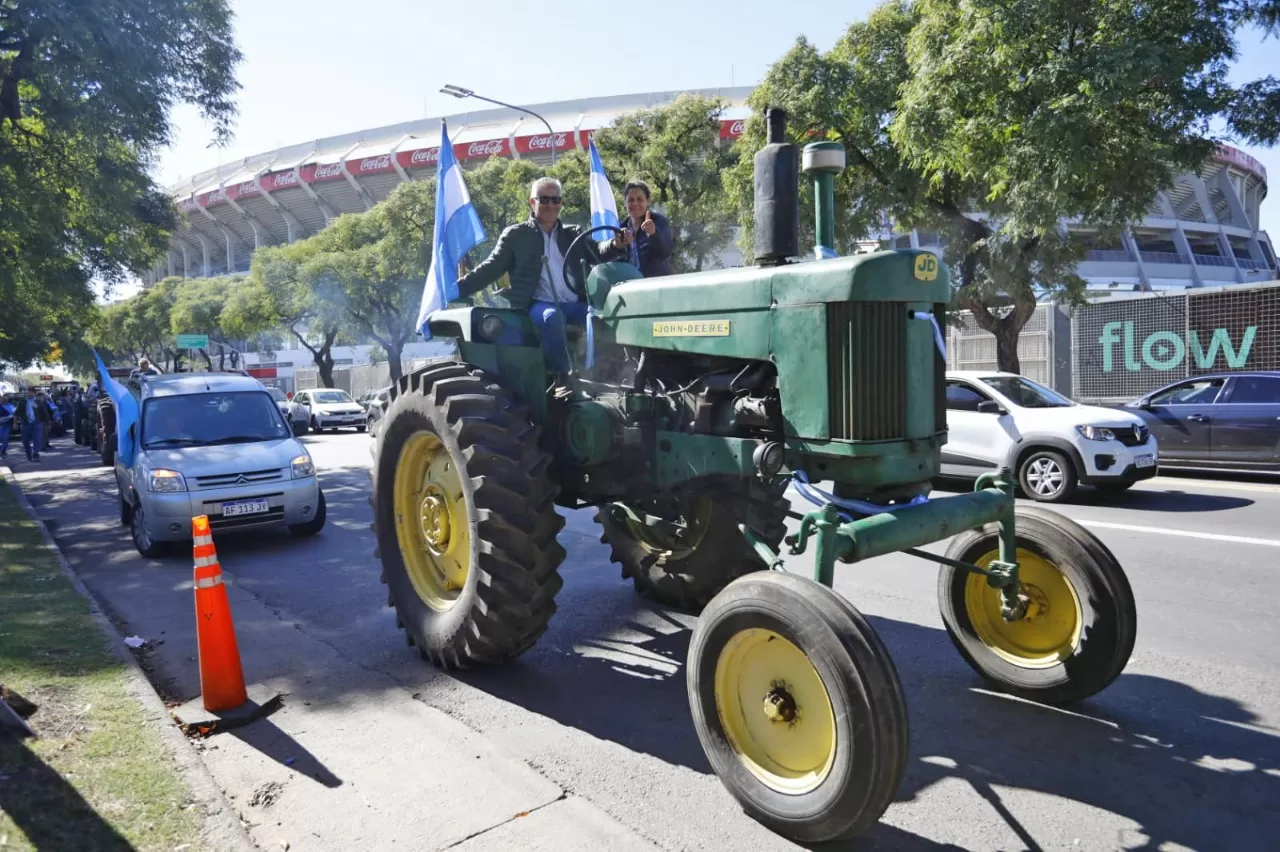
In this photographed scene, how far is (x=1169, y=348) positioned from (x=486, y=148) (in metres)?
43.6

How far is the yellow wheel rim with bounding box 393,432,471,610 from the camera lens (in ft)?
16.9

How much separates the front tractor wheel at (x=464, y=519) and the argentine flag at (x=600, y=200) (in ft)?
8.32

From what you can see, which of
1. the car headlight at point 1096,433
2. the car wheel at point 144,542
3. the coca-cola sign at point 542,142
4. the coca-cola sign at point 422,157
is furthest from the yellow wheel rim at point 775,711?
the coca-cola sign at point 422,157

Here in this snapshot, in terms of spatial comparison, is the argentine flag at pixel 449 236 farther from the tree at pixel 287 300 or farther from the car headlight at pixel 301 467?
the tree at pixel 287 300

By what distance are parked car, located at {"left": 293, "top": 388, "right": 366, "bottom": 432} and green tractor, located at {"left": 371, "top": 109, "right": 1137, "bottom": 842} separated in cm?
2559

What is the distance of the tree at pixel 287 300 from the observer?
36938 millimetres

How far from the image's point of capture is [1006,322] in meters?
16.9

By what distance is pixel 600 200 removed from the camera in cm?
761

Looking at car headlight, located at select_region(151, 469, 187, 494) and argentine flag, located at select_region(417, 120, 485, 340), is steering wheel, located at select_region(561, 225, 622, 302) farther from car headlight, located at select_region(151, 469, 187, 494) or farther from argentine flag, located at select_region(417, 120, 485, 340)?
car headlight, located at select_region(151, 469, 187, 494)

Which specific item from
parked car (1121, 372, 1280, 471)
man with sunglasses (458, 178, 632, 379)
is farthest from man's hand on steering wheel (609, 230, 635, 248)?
parked car (1121, 372, 1280, 471)

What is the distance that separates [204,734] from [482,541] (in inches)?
62.2

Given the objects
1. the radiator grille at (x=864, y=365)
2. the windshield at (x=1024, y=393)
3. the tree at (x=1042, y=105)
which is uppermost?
the tree at (x=1042, y=105)

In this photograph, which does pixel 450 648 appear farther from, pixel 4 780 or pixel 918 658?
pixel 918 658

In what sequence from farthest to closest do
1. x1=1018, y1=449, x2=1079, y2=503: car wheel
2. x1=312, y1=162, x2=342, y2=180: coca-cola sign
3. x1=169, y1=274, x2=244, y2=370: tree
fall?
x1=312, y1=162, x2=342, y2=180: coca-cola sign < x1=169, y1=274, x2=244, y2=370: tree < x1=1018, y1=449, x2=1079, y2=503: car wheel
